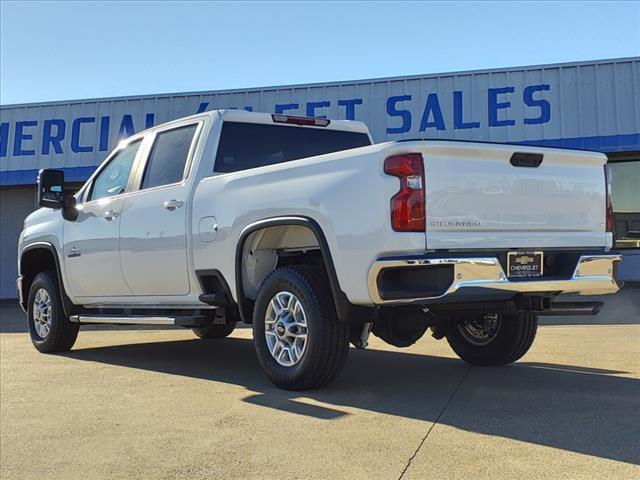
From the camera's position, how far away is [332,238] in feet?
14.4

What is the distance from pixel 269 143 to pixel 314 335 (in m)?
2.26

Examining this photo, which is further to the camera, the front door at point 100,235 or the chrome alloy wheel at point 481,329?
the front door at point 100,235

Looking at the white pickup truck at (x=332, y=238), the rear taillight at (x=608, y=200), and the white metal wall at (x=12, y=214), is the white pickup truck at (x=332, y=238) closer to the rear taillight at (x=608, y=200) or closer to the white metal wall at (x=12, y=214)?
the rear taillight at (x=608, y=200)

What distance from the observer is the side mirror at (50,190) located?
693cm

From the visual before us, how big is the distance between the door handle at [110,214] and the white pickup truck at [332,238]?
0.06 feet

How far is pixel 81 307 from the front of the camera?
7145mm

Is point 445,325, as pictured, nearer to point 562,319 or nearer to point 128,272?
point 128,272

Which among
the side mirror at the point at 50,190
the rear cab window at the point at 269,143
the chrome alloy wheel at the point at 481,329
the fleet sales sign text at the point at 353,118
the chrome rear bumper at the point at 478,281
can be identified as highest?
the fleet sales sign text at the point at 353,118

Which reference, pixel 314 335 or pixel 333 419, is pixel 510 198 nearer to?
pixel 314 335

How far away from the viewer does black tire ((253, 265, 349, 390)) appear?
4.51m

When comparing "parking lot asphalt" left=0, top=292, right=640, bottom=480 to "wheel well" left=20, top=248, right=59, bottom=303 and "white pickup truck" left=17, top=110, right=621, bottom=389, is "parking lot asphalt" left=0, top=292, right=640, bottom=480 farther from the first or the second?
"wheel well" left=20, top=248, right=59, bottom=303

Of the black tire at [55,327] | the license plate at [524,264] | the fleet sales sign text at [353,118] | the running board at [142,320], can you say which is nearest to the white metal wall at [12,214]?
the fleet sales sign text at [353,118]

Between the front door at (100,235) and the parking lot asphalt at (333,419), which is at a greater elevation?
the front door at (100,235)

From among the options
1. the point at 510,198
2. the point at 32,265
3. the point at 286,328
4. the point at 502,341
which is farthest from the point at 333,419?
the point at 32,265
